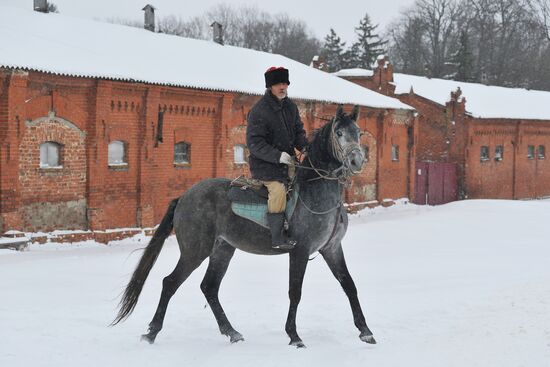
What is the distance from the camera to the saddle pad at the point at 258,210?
21.9ft

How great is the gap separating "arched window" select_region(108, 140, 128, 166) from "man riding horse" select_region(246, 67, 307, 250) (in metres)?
10.8

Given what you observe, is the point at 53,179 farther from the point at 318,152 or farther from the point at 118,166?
the point at 318,152

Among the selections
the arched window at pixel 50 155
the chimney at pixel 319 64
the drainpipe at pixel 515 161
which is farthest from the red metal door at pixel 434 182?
the arched window at pixel 50 155

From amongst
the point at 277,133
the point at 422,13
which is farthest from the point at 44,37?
the point at 422,13

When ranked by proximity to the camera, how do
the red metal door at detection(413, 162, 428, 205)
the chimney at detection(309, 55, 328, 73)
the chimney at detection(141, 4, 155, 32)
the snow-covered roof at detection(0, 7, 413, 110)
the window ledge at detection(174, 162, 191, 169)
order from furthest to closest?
the chimney at detection(309, 55, 328, 73) < the red metal door at detection(413, 162, 428, 205) < the chimney at detection(141, 4, 155, 32) < the window ledge at detection(174, 162, 191, 169) < the snow-covered roof at detection(0, 7, 413, 110)

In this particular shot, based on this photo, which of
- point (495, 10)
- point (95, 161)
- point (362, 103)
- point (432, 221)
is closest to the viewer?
point (95, 161)

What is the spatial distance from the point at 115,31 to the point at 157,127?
202 inches

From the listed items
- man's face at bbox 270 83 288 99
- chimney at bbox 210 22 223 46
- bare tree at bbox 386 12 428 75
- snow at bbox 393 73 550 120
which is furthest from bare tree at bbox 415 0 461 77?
man's face at bbox 270 83 288 99

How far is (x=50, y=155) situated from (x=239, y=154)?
691cm

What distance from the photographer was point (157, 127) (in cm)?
1766

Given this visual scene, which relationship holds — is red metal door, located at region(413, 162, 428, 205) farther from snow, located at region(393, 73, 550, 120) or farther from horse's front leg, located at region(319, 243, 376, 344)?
horse's front leg, located at region(319, 243, 376, 344)

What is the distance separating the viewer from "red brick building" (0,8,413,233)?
47.7 feet

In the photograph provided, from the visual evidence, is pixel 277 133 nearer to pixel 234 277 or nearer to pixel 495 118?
pixel 234 277

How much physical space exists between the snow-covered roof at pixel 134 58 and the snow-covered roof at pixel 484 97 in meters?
8.91
